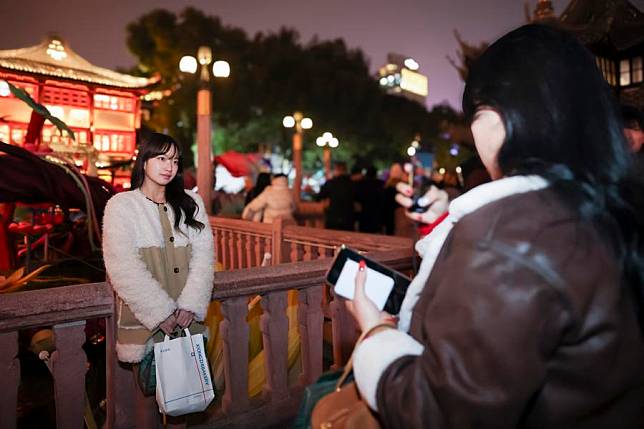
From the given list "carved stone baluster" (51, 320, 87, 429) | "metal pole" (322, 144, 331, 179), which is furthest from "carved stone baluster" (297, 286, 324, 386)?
"metal pole" (322, 144, 331, 179)

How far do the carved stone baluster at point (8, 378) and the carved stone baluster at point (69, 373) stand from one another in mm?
188

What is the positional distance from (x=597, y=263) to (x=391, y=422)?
666 mm

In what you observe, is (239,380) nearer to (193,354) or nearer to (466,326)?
(193,354)

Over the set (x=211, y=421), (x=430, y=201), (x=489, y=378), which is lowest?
(x=211, y=421)

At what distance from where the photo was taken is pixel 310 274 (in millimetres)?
3297

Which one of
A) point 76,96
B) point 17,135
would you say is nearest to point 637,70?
point 76,96

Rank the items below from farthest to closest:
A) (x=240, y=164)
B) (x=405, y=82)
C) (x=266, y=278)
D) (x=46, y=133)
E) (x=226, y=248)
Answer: (x=405, y=82)
(x=240, y=164)
(x=46, y=133)
(x=226, y=248)
(x=266, y=278)

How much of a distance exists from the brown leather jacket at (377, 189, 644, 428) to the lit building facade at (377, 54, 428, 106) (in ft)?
117

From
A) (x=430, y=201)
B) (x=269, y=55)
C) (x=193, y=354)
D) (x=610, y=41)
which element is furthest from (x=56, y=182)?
(x=269, y=55)

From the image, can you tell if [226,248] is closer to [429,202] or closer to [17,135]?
[429,202]

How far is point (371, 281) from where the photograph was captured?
1580 millimetres

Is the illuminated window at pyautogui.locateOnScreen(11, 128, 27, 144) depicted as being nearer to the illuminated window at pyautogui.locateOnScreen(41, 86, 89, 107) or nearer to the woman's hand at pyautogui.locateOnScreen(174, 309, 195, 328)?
the illuminated window at pyautogui.locateOnScreen(41, 86, 89, 107)

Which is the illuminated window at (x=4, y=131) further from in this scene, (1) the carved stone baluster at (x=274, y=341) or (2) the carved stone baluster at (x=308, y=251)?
(1) the carved stone baluster at (x=274, y=341)

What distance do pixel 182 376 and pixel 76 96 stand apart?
52.8ft
